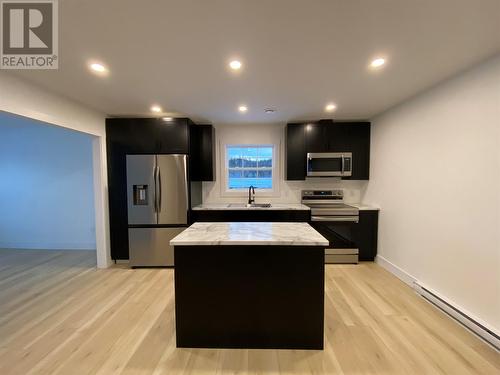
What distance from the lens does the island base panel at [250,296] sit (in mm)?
1818

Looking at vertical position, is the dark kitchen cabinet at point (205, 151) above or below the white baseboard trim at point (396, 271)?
above

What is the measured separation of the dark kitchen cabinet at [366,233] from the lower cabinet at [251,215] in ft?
2.68

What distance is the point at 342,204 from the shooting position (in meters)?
4.13

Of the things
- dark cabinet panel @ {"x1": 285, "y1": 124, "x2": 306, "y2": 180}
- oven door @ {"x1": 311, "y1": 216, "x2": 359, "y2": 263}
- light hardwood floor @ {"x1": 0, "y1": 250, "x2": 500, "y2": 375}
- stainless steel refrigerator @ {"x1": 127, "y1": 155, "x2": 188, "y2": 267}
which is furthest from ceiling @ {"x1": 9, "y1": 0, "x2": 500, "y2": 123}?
light hardwood floor @ {"x1": 0, "y1": 250, "x2": 500, "y2": 375}

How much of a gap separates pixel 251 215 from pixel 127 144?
229cm

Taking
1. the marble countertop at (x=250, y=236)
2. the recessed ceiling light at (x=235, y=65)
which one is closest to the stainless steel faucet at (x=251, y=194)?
the marble countertop at (x=250, y=236)

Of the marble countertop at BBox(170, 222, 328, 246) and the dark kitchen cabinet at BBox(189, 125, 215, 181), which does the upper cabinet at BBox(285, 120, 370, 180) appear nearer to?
the dark kitchen cabinet at BBox(189, 125, 215, 181)

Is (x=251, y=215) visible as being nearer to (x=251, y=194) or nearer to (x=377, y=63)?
(x=251, y=194)

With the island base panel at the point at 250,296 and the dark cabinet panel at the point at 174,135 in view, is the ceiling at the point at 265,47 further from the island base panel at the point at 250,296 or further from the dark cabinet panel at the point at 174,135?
the island base panel at the point at 250,296

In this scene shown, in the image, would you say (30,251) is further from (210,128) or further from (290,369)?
(290,369)

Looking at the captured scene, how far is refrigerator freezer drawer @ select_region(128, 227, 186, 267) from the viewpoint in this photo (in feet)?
11.5

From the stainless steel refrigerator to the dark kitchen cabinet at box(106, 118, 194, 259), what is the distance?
0.23 meters

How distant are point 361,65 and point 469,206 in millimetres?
1621

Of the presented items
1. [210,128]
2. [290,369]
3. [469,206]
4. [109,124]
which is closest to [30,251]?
[109,124]
